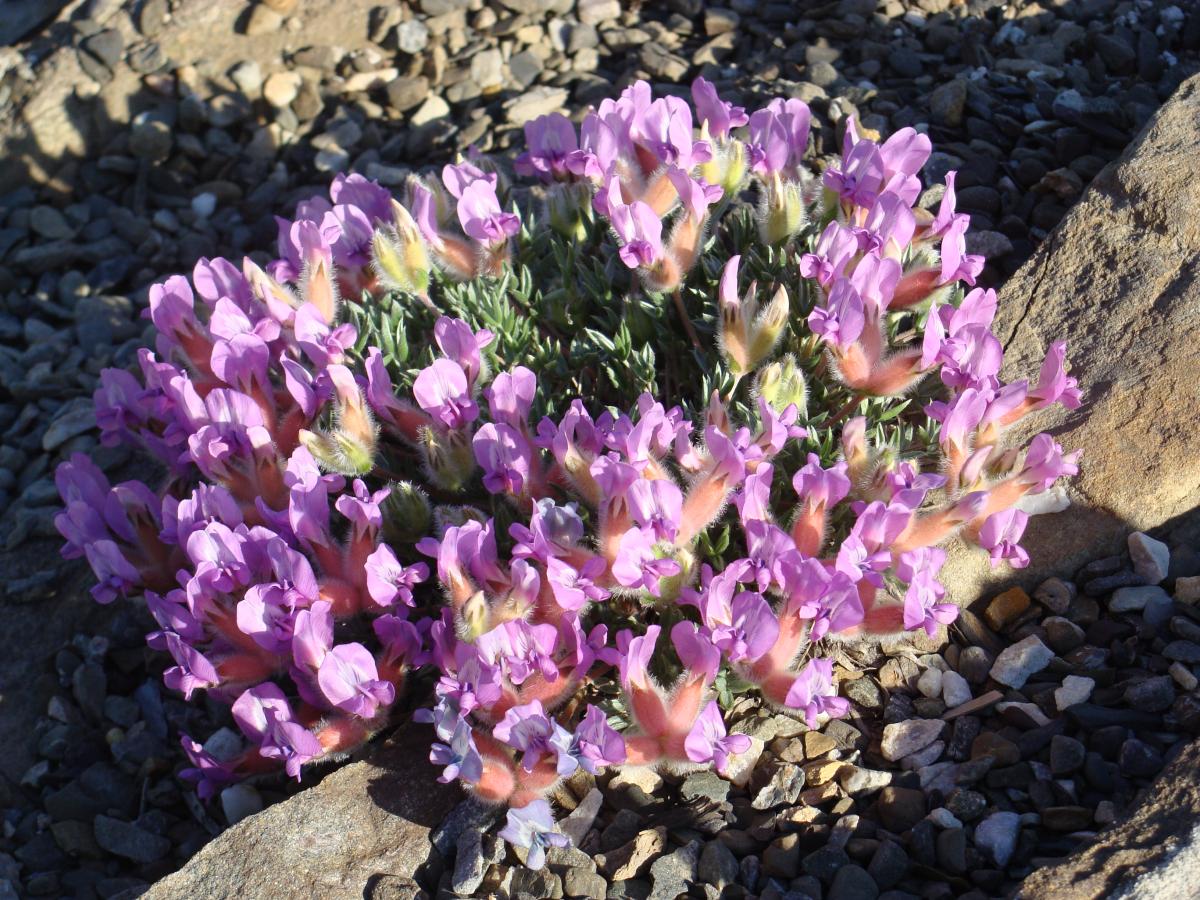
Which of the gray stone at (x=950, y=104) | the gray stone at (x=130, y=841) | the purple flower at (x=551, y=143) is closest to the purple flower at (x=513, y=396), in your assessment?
the purple flower at (x=551, y=143)

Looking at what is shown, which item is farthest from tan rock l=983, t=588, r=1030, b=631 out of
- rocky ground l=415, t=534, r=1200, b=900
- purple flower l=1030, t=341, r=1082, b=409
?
purple flower l=1030, t=341, r=1082, b=409

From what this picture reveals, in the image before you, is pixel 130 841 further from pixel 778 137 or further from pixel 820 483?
pixel 778 137

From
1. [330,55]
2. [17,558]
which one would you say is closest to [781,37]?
[330,55]

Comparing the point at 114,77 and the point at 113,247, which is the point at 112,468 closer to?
the point at 113,247

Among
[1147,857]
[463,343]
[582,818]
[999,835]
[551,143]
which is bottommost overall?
[999,835]

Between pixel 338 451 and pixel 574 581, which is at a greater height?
pixel 338 451

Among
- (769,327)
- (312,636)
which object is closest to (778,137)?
(769,327)
